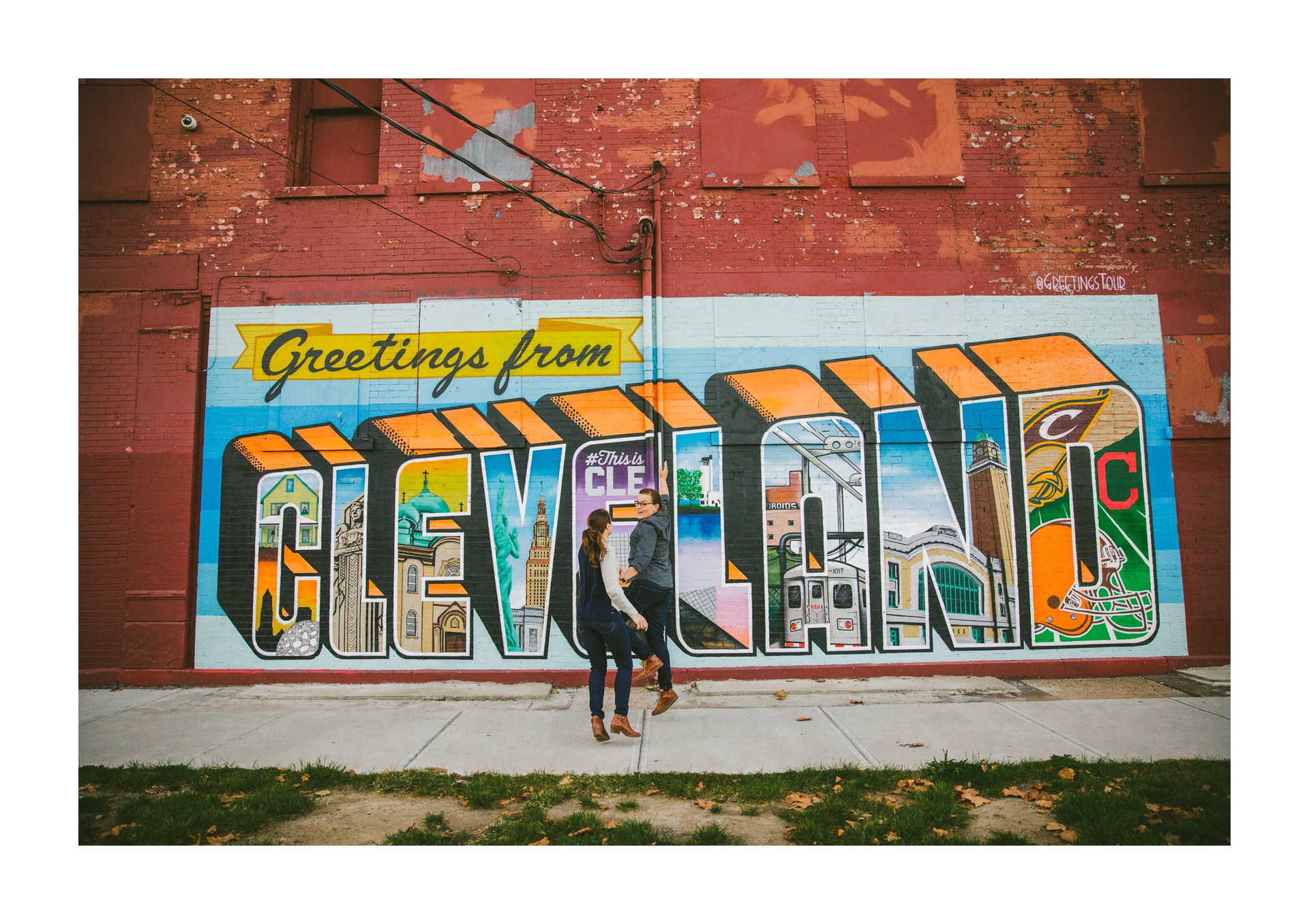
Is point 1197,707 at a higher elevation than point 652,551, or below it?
below

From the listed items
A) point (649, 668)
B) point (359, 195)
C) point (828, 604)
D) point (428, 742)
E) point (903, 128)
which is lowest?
point (428, 742)

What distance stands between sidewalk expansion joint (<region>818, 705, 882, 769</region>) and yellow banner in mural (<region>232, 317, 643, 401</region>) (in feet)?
13.2

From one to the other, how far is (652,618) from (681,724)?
0.87m

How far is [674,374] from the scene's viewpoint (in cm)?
771

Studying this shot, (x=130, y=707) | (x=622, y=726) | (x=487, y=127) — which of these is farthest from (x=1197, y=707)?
(x=130, y=707)

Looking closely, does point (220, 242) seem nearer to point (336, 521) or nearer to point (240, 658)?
point (336, 521)

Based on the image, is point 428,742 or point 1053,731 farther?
point 1053,731

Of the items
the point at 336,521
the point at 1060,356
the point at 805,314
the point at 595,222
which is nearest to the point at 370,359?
the point at 336,521

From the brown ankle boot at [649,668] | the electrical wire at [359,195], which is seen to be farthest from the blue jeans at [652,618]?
the electrical wire at [359,195]

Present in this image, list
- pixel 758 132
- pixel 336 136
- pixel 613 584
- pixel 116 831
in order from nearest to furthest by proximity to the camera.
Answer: pixel 116 831 → pixel 613 584 → pixel 758 132 → pixel 336 136

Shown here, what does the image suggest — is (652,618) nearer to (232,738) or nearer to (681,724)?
(681,724)

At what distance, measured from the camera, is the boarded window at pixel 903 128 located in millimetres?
8000

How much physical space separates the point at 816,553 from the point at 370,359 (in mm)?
5243

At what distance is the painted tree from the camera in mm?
7570
